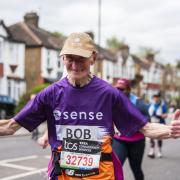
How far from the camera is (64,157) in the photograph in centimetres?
397

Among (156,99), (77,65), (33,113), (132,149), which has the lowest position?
(132,149)

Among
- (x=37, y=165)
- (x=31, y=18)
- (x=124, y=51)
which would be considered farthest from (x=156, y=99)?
(x=124, y=51)

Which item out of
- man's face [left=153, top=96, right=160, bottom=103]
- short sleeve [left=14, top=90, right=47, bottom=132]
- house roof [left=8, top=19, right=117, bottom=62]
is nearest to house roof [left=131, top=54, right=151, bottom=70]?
house roof [left=8, top=19, right=117, bottom=62]

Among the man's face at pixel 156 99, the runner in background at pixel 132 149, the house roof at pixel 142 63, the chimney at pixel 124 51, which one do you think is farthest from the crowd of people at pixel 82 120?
the house roof at pixel 142 63

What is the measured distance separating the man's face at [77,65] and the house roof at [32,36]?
37473 mm

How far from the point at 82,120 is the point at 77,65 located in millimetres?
435

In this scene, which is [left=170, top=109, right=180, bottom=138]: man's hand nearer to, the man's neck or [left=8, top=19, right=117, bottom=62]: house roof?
the man's neck

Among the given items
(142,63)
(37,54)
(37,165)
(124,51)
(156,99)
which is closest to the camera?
(37,165)

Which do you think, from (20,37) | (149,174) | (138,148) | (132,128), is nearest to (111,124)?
(132,128)

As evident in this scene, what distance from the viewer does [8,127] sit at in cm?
405

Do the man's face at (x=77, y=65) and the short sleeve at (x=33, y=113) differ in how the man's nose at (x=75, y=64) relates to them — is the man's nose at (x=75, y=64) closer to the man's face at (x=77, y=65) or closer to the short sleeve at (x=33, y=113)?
the man's face at (x=77, y=65)

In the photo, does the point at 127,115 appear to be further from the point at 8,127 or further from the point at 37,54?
the point at 37,54

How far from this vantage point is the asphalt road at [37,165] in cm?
957

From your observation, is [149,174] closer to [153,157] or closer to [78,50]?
[153,157]
